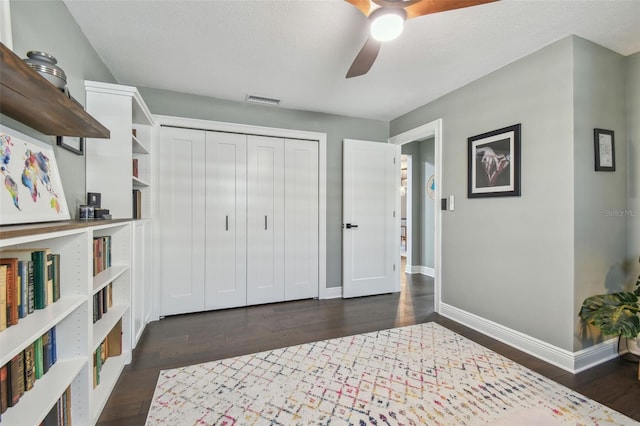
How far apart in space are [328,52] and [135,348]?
2.88 meters

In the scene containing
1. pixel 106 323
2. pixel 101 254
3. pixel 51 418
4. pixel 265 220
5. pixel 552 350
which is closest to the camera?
pixel 51 418

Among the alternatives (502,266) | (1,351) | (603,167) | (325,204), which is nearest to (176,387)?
(1,351)

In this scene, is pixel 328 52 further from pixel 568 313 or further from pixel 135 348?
pixel 135 348

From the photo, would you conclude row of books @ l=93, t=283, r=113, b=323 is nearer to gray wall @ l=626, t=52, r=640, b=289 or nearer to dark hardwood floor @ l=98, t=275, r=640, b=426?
dark hardwood floor @ l=98, t=275, r=640, b=426

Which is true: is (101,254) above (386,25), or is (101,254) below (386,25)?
below

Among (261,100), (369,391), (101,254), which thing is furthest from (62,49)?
(369,391)

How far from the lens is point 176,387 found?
6.05ft

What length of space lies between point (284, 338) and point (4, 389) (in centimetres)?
183

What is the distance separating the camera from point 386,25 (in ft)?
5.10

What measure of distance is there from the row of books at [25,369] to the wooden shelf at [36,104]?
0.94 metres

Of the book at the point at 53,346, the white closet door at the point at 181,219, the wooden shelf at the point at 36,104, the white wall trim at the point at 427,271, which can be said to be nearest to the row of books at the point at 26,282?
the book at the point at 53,346

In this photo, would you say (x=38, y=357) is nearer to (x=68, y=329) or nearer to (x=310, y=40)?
(x=68, y=329)

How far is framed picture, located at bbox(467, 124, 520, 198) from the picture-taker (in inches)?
95.7

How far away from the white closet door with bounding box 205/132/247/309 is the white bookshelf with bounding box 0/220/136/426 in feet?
4.41
